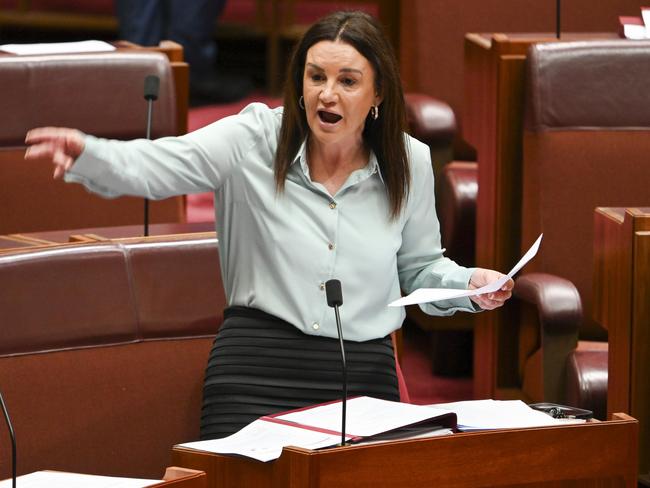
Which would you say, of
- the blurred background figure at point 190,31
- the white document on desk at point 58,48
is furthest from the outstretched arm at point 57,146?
the blurred background figure at point 190,31

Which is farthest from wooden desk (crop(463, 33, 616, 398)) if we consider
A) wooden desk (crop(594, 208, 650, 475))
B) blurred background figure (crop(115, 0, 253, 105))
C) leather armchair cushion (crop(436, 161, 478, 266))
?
blurred background figure (crop(115, 0, 253, 105))

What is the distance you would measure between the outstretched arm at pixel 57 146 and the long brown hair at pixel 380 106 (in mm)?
174

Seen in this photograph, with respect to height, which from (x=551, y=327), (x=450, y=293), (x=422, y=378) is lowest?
(x=422, y=378)

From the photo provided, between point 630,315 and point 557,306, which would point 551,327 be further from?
point 630,315

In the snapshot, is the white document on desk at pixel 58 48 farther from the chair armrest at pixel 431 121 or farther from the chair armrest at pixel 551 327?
the chair armrest at pixel 551 327

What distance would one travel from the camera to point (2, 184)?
4.49 feet

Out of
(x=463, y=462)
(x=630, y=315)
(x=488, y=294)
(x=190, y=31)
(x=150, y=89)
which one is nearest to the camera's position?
Answer: (x=463, y=462)

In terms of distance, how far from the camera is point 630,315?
111 centimetres

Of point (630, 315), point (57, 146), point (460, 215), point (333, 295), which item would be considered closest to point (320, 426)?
point (333, 295)

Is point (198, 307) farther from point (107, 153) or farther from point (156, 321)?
point (107, 153)

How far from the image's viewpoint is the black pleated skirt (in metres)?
0.96

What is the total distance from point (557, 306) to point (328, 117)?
379 millimetres

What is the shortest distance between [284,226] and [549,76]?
1.53 feet

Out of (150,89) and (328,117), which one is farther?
(150,89)
